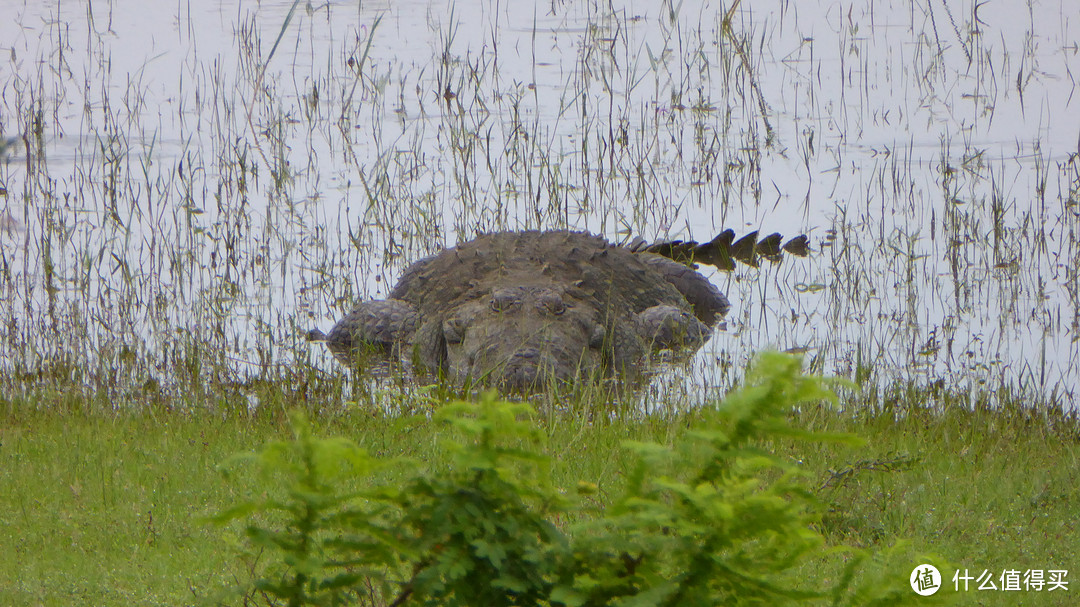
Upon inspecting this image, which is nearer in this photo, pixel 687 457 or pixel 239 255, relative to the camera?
pixel 687 457

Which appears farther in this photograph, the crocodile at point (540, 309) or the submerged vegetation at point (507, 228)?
the crocodile at point (540, 309)

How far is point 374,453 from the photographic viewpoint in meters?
4.73

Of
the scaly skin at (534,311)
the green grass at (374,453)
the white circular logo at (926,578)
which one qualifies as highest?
the scaly skin at (534,311)

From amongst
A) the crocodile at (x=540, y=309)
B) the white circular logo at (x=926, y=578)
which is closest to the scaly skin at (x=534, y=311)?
the crocodile at (x=540, y=309)

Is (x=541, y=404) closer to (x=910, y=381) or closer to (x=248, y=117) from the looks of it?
(x=910, y=381)

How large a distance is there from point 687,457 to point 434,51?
10.3 m

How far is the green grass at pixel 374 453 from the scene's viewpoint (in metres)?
3.57

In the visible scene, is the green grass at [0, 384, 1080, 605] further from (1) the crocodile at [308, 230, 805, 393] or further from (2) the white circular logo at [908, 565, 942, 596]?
(1) the crocodile at [308, 230, 805, 393]

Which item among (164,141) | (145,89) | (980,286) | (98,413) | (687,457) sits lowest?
(687,457)

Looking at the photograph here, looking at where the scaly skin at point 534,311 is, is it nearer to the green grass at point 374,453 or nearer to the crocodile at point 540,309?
the crocodile at point 540,309

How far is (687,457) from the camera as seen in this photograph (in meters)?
1.95

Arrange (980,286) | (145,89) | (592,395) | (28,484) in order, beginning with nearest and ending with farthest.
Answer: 1. (28,484)
2. (592,395)
3. (980,286)
4. (145,89)

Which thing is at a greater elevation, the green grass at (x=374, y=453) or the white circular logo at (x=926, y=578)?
the green grass at (x=374, y=453)

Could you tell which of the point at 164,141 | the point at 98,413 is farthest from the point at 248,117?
the point at 98,413
